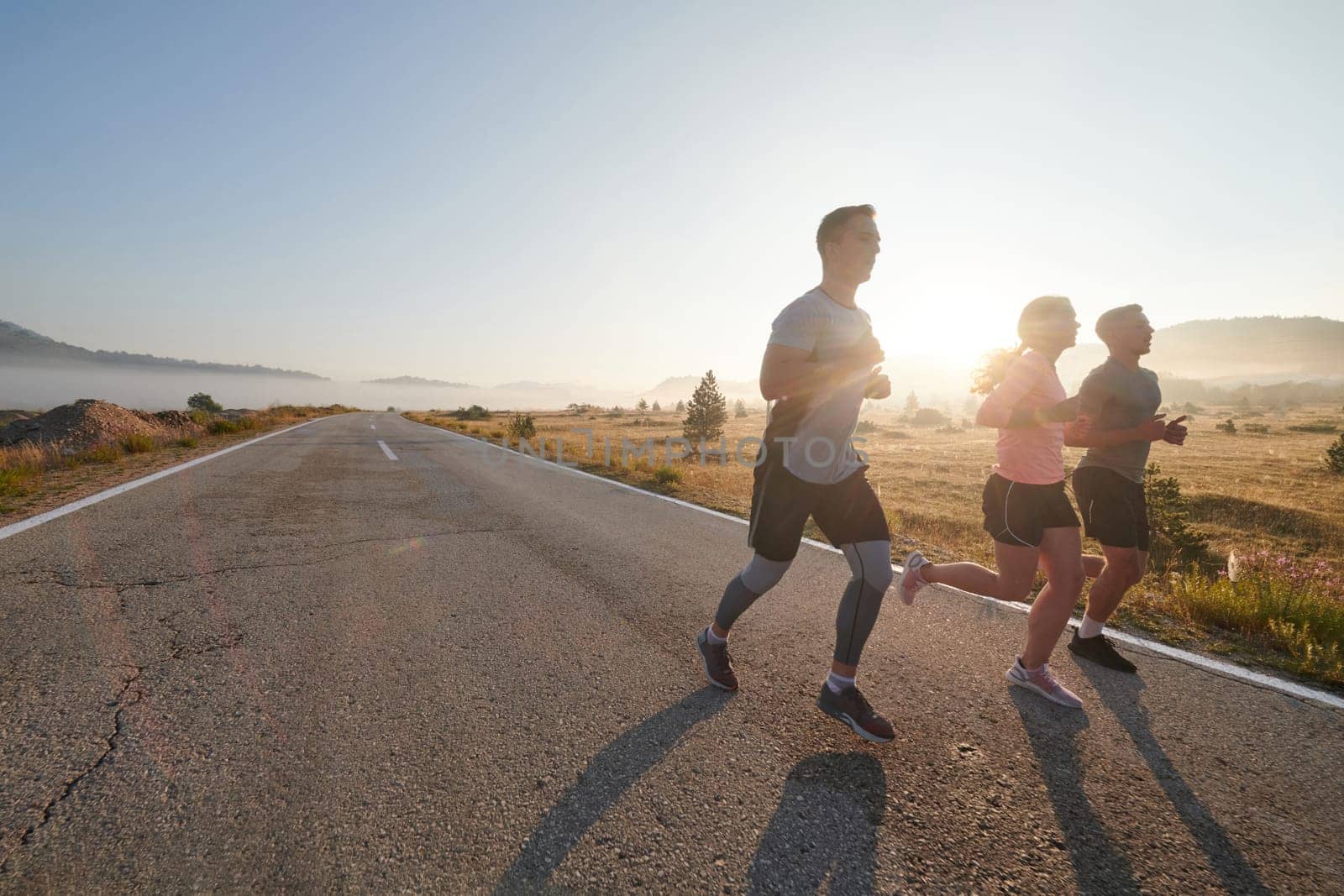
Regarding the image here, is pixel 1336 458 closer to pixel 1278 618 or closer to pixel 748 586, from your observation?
pixel 1278 618

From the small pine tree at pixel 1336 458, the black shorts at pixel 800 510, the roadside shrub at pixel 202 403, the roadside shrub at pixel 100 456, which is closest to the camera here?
the black shorts at pixel 800 510

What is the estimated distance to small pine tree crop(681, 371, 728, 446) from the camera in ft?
85.7

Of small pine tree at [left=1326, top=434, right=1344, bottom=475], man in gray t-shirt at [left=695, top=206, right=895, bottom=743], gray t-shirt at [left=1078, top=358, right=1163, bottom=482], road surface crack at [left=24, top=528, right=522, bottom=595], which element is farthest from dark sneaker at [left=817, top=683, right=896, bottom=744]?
small pine tree at [left=1326, top=434, right=1344, bottom=475]

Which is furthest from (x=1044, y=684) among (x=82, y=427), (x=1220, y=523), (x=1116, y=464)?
(x=82, y=427)

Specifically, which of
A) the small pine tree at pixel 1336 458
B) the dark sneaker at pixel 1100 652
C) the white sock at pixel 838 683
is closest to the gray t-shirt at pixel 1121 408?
the dark sneaker at pixel 1100 652

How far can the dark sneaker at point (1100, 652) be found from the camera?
9.26ft

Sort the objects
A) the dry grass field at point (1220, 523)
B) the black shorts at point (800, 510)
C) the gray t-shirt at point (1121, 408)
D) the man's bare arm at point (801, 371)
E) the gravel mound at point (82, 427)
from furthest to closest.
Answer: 1. the gravel mound at point (82, 427)
2. the dry grass field at point (1220, 523)
3. the gray t-shirt at point (1121, 408)
4. the black shorts at point (800, 510)
5. the man's bare arm at point (801, 371)

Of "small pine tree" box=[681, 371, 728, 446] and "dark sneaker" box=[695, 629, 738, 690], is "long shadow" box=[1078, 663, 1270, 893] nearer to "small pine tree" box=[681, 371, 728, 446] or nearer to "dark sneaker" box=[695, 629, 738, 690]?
"dark sneaker" box=[695, 629, 738, 690]

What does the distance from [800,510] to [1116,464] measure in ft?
6.79

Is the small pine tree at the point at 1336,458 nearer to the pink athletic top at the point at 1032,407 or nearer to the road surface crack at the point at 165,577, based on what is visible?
the pink athletic top at the point at 1032,407

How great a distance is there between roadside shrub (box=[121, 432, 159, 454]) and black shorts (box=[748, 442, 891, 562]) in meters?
15.0

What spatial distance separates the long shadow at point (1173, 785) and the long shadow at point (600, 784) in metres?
1.63

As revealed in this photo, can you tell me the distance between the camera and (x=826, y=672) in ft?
8.82

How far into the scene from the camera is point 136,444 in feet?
38.0
